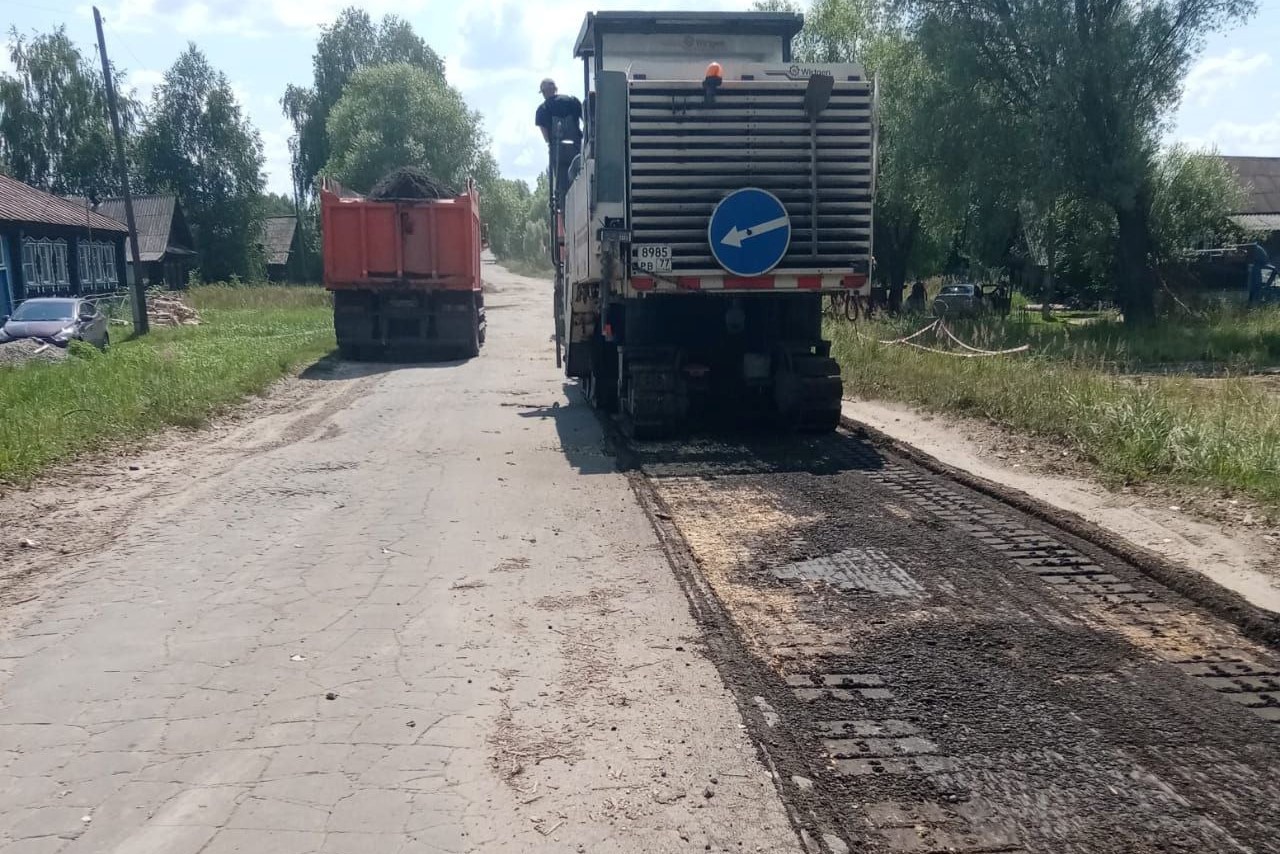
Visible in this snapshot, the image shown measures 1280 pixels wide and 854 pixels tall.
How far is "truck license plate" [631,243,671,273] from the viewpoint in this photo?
9602mm

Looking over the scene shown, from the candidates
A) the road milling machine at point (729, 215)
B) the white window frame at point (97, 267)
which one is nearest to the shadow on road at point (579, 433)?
the road milling machine at point (729, 215)

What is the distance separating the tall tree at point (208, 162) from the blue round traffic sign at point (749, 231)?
2176 inches

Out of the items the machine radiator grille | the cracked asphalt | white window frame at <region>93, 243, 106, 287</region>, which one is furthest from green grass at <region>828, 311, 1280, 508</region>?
white window frame at <region>93, 243, 106, 287</region>

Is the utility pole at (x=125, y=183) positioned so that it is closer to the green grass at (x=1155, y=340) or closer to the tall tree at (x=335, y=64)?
the green grass at (x=1155, y=340)

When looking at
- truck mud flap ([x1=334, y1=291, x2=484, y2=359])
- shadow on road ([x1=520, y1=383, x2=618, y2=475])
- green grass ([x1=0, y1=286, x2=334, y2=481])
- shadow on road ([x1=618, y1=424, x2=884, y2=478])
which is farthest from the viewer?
truck mud flap ([x1=334, y1=291, x2=484, y2=359])

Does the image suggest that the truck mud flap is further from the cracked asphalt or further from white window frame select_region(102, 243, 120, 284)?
white window frame select_region(102, 243, 120, 284)

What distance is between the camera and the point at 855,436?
1071cm

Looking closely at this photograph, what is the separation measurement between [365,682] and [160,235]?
5249 cm

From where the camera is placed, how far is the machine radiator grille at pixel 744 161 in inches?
376

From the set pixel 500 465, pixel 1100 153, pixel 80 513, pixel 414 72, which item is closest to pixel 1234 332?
pixel 1100 153

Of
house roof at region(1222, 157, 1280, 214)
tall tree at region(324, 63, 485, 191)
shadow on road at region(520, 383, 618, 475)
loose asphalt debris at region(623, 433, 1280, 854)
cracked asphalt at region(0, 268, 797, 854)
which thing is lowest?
cracked asphalt at region(0, 268, 797, 854)

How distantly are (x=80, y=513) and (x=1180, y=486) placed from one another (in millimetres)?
8117

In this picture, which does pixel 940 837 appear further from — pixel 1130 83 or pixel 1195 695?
pixel 1130 83

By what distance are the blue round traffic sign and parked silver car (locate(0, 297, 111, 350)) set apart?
1646 centimetres
